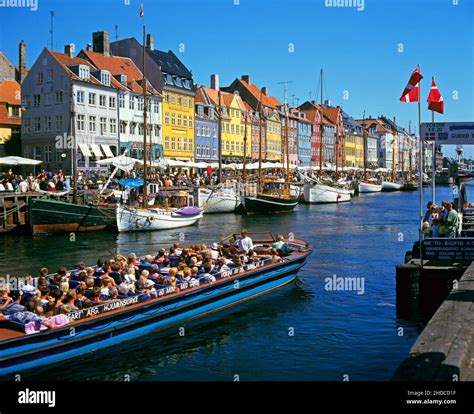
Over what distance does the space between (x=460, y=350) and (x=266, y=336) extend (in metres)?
7.31

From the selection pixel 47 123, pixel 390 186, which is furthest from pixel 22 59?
pixel 390 186

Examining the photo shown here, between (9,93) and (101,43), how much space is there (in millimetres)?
10742

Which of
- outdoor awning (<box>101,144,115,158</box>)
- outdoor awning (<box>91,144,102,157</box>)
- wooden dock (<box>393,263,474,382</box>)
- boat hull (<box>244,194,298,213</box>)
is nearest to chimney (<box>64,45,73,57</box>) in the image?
outdoor awning (<box>101,144,115,158</box>)

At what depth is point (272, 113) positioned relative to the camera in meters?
95.6

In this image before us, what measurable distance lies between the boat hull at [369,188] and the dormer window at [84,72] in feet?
163

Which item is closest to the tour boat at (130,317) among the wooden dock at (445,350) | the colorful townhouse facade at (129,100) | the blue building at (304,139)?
the wooden dock at (445,350)

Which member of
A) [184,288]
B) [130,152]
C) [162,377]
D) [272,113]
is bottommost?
[162,377]

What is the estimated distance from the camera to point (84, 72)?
56031 mm

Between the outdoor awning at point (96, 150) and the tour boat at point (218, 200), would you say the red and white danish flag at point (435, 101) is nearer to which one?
the tour boat at point (218, 200)

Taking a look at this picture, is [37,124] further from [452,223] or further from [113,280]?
[452,223]

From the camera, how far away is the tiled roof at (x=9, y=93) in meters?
59.2

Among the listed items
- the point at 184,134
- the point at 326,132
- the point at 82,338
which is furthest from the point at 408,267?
the point at 326,132

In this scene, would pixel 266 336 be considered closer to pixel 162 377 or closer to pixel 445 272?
pixel 162 377

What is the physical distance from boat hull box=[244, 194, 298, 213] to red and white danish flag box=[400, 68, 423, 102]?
3394 centimetres
